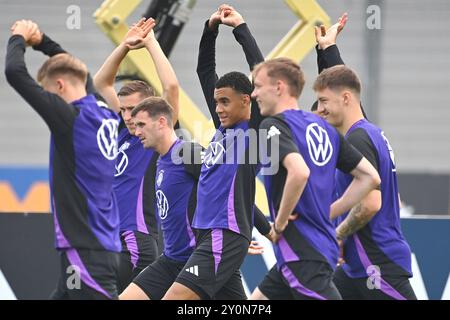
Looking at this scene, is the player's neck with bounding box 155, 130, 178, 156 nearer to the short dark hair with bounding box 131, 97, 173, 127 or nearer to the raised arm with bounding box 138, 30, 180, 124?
the short dark hair with bounding box 131, 97, 173, 127

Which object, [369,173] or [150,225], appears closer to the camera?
[369,173]

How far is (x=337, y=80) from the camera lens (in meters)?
6.21

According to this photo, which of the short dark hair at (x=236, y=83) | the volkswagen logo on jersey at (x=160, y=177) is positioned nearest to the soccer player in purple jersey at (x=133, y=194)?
the volkswagen logo on jersey at (x=160, y=177)

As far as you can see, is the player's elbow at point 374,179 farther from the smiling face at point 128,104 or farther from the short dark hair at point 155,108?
the smiling face at point 128,104

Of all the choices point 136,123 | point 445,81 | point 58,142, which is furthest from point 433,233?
point 445,81

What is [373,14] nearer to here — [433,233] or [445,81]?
[445,81]

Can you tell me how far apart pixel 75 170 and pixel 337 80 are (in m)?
1.76

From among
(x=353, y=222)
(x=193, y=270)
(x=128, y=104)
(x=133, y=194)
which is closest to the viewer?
(x=353, y=222)

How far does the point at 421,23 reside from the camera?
1416 centimetres

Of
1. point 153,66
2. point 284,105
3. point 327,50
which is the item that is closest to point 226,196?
point 284,105

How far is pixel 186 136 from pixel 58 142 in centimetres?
428

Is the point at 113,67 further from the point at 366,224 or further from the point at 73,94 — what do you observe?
the point at 366,224
